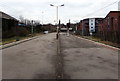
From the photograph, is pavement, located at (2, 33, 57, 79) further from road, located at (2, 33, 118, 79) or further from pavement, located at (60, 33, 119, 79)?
pavement, located at (60, 33, 119, 79)

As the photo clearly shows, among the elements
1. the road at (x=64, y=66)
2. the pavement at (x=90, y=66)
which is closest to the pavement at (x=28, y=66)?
the road at (x=64, y=66)

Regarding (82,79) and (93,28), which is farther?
(93,28)

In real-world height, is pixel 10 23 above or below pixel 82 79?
above

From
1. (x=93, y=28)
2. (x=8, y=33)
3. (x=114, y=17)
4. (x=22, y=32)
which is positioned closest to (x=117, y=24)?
(x=114, y=17)

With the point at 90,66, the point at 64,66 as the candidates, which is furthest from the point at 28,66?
the point at 90,66

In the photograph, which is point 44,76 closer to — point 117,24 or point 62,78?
point 62,78

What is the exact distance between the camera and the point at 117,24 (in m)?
47.3

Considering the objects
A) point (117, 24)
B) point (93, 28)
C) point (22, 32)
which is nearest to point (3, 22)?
point (22, 32)

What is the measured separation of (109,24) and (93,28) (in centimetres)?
4309

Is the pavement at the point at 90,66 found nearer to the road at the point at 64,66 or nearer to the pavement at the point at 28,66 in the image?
the road at the point at 64,66

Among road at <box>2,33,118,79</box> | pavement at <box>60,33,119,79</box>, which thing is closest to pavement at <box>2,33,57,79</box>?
road at <box>2,33,118,79</box>

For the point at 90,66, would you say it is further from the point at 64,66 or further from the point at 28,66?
the point at 28,66

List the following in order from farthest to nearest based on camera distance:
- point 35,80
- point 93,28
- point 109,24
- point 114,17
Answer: point 93,28, point 109,24, point 114,17, point 35,80

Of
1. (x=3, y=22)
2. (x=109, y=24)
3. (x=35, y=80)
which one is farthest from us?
(x=109, y=24)
